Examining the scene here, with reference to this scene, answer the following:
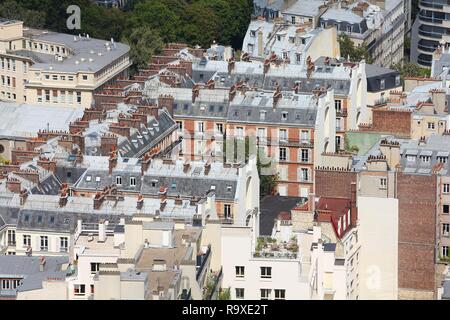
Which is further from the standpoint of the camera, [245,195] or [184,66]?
[184,66]

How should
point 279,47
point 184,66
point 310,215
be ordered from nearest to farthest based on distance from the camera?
point 310,215 → point 184,66 → point 279,47

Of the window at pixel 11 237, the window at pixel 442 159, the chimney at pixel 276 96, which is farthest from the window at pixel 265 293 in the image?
the chimney at pixel 276 96

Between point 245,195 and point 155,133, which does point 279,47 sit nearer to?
point 155,133

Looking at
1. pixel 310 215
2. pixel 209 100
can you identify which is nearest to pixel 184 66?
pixel 209 100

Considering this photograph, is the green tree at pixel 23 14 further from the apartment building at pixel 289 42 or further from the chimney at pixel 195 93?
the chimney at pixel 195 93

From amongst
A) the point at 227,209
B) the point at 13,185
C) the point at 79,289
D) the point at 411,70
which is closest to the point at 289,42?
the point at 411,70

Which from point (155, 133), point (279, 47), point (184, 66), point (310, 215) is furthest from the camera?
point (279, 47)
